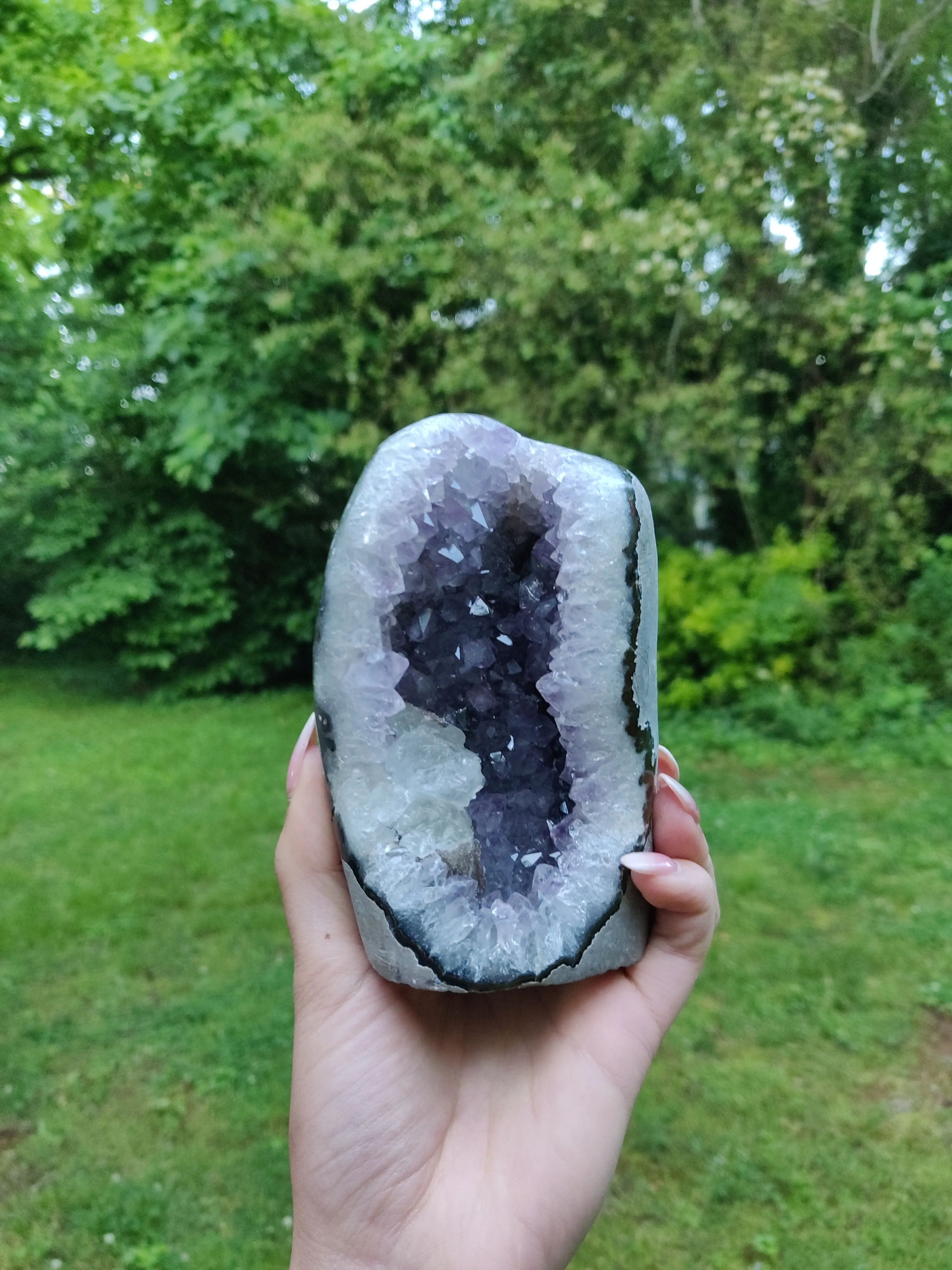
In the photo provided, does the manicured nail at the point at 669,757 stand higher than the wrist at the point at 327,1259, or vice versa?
the manicured nail at the point at 669,757

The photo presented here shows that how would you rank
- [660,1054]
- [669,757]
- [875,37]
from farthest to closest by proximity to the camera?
1. [875,37]
2. [660,1054]
3. [669,757]

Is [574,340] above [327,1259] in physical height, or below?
above

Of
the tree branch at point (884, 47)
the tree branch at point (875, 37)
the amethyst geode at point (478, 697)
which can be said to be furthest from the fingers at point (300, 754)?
the tree branch at point (875, 37)

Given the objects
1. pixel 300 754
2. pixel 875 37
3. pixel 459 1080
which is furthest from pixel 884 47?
pixel 459 1080

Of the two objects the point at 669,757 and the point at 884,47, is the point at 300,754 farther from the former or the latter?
the point at 884,47

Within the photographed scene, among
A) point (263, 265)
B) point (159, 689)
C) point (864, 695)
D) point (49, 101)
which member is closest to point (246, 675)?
point (159, 689)

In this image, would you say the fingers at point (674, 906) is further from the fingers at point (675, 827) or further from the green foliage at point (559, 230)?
the green foliage at point (559, 230)

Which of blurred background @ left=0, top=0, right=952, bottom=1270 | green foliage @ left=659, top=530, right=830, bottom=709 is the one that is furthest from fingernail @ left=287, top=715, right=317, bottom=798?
green foliage @ left=659, top=530, right=830, bottom=709
